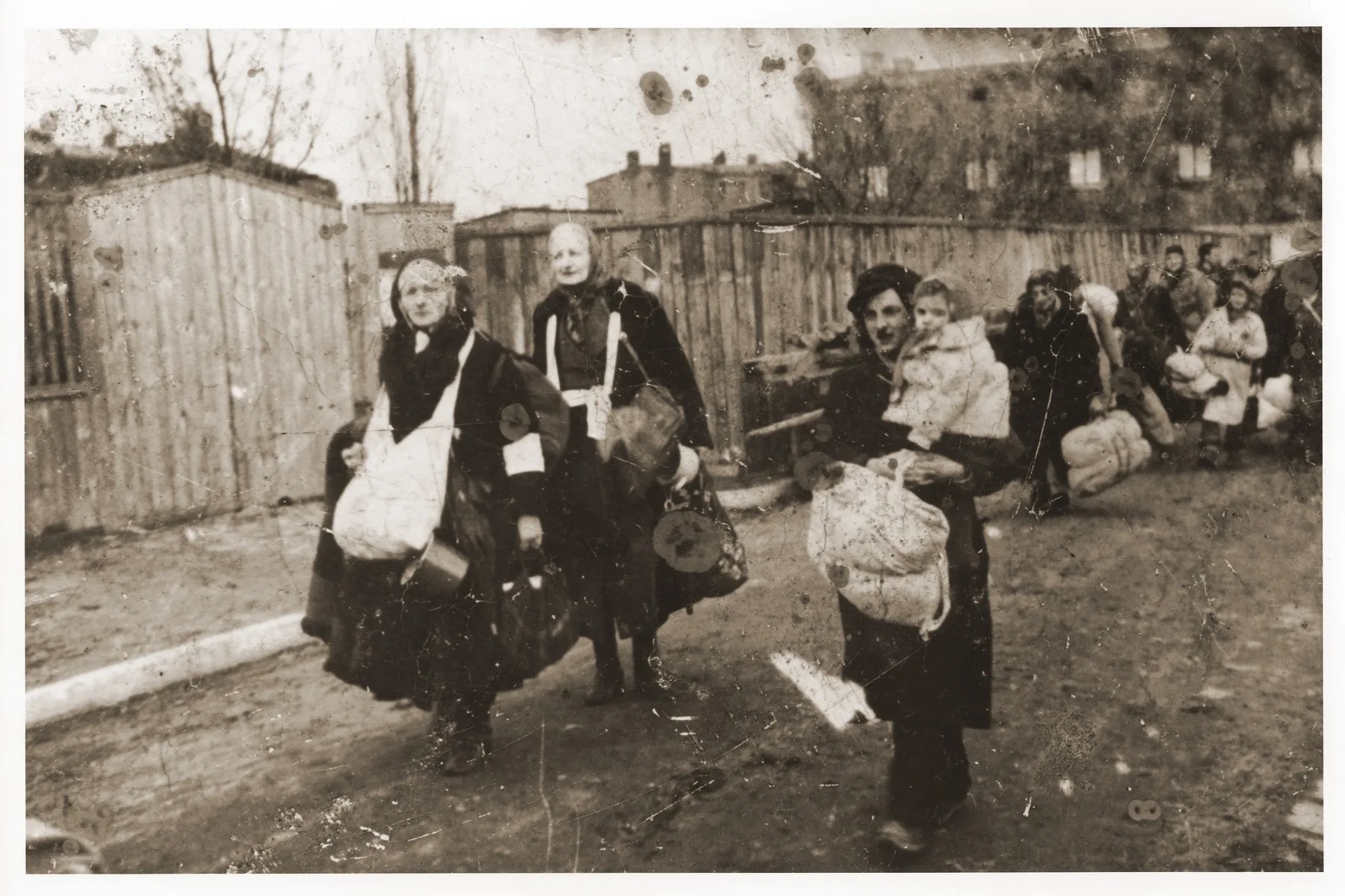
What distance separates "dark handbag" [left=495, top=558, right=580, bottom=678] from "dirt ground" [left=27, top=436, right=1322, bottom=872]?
0.24 feet

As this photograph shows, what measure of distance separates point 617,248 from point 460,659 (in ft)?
3.68

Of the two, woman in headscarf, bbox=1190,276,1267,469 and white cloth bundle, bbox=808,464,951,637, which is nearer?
white cloth bundle, bbox=808,464,951,637

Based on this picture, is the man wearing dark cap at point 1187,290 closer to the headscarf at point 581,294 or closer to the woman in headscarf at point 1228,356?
the woman in headscarf at point 1228,356

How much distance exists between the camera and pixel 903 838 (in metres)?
2.47

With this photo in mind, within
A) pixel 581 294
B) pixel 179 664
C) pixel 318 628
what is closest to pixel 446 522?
pixel 318 628

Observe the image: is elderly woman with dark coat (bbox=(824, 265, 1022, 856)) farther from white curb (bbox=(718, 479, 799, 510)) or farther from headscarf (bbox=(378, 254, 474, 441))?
headscarf (bbox=(378, 254, 474, 441))

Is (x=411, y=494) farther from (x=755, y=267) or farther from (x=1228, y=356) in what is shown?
(x=1228, y=356)

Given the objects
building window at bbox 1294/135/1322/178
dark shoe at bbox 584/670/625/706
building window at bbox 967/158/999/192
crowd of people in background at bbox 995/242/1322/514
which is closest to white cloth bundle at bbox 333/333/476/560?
dark shoe at bbox 584/670/625/706

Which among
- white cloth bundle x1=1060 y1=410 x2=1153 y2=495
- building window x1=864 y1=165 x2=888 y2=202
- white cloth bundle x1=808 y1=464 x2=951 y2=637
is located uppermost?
building window x1=864 y1=165 x2=888 y2=202

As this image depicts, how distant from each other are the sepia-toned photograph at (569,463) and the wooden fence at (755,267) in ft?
0.03

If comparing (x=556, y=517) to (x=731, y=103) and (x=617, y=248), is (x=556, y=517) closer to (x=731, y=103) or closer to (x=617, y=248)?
(x=617, y=248)

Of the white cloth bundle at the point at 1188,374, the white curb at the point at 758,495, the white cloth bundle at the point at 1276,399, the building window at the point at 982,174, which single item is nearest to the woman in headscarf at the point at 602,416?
the white curb at the point at 758,495

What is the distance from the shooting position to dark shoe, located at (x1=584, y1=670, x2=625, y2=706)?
251cm

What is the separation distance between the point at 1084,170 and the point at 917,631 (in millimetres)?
1288
